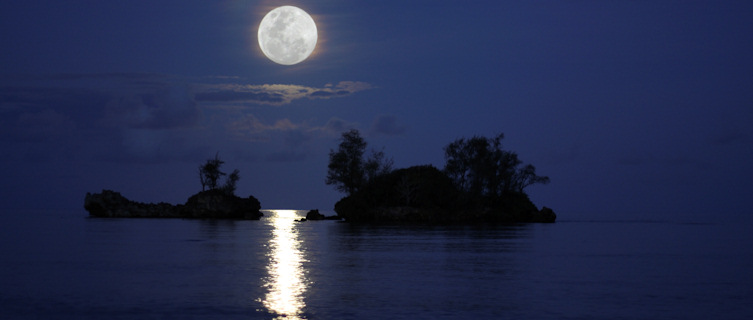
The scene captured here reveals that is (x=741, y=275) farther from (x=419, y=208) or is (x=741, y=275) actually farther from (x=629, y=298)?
(x=419, y=208)

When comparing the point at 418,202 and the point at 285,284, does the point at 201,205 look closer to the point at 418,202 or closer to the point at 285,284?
the point at 418,202

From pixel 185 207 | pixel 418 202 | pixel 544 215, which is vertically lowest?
pixel 544 215

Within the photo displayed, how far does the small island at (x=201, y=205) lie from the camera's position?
6604 inches

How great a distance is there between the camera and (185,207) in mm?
176000

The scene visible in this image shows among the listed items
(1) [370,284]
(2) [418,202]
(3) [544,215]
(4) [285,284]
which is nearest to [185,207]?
(2) [418,202]

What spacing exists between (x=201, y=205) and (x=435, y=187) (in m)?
59.7

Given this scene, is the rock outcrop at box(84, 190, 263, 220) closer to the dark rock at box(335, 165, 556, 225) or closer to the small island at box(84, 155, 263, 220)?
the small island at box(84, 155, 263, 220)

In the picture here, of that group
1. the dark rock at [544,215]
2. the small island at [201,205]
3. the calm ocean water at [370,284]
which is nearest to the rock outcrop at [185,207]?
the small island at [201,205]

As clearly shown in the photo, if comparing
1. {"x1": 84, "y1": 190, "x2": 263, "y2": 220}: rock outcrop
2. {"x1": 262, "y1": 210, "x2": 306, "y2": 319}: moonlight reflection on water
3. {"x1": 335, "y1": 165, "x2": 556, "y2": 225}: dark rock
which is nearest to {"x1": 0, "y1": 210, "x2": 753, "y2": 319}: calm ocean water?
{"x1": 262, "y1": 210, "x2": 306, "y2": 319}: moonlight reflection on water

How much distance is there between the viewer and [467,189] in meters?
145

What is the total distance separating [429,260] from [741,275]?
20.8 m

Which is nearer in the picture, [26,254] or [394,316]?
[394,316]

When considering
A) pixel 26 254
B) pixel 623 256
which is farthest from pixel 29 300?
pixel 623 256

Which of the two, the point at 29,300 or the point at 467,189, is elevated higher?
the point at 467,189
